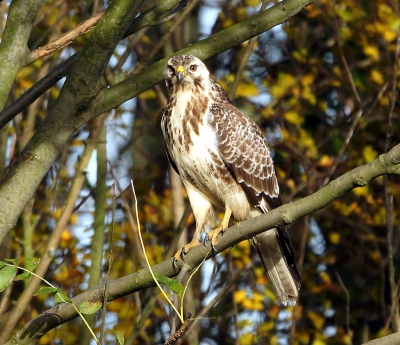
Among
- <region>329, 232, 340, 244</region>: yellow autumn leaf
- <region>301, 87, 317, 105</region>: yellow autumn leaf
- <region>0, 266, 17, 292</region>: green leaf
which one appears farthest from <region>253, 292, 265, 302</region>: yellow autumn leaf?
<region>0, 266, 17, 292</region>: green leaf

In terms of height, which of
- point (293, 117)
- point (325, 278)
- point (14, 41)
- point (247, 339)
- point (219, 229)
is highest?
point (293, 117)

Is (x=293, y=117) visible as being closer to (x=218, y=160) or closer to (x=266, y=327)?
(x=266, y=327)

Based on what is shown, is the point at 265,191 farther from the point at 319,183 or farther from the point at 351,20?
the point at 351,20

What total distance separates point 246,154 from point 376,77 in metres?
3.49

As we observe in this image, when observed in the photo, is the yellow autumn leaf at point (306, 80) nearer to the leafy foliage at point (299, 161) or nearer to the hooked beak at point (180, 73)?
the leafy foliage at point (299, 161)

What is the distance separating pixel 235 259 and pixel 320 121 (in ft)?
7.45

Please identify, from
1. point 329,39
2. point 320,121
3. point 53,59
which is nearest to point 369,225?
point 320,121

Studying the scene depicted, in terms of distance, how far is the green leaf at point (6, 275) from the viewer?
261 centimetres

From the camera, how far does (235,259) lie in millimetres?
7711

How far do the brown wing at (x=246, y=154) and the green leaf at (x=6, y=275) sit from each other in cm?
243

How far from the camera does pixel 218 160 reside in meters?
4.85

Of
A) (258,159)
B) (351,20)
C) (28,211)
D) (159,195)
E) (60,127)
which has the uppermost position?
(351,20)

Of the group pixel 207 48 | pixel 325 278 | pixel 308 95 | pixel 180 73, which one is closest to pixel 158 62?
pixel 207 48

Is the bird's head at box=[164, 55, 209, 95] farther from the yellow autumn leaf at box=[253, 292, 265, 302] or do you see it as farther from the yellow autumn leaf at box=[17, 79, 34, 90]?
the yellow autumn leaf at box=[253, 292, 265, 302]
